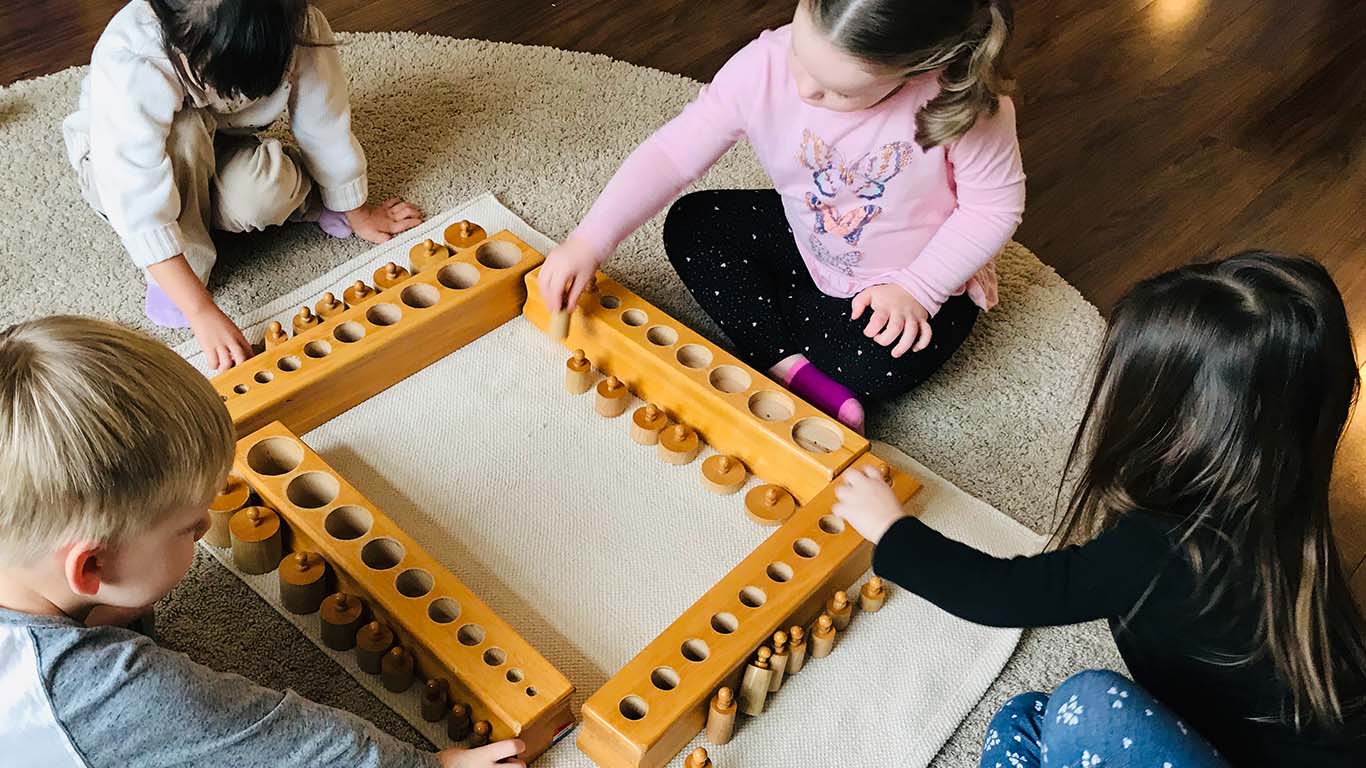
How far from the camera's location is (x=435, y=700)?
2.94 ft

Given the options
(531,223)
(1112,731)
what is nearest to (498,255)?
(531,223)

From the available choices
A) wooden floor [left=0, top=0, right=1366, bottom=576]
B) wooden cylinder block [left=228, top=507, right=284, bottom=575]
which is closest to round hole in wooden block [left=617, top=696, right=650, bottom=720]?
wooden cylinder block [left=228, top=507, right=284, bottom=575]

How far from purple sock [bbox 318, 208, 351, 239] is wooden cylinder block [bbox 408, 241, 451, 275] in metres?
0.14

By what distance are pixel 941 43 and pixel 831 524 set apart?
389 mm

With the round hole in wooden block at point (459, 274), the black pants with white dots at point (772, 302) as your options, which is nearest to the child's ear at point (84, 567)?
the round hole in wooden block at point (459, 274)

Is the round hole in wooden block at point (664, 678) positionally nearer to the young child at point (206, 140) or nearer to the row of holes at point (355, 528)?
the row of holes at point (355, 528)

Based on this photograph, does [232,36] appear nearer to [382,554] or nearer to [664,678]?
[382,554]

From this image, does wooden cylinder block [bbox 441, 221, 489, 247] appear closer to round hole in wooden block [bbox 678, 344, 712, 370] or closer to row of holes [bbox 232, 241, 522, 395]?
row of holes [bbox 232, 241, 522, 395]

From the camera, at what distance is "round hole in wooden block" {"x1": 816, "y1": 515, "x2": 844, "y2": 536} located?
3.26 ft

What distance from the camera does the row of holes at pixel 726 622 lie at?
872mm

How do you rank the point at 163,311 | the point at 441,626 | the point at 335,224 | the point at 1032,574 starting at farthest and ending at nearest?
the point at 335,224 < the point at 163,311 < the point at 441,626 < the point at 1032,574

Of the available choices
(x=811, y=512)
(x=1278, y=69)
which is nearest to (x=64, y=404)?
(x=811, y=512)

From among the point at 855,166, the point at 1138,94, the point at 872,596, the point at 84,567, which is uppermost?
the point at 84,567

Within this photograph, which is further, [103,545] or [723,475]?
[723,475]
